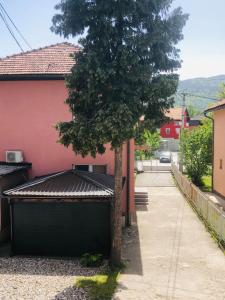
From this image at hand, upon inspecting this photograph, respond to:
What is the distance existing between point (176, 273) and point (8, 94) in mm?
10963

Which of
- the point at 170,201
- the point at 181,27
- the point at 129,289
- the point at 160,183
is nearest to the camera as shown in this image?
the point at 129,289

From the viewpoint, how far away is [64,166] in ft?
56.3

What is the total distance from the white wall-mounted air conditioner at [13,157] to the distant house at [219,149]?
37.6ft

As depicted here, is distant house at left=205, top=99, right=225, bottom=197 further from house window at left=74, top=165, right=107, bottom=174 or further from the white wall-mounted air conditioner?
the white wall-mounted air conditioner

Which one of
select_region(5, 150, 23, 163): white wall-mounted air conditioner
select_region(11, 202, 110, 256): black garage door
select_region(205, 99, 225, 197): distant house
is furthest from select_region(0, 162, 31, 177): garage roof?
select_region(205, 99, 225, 197): distant house

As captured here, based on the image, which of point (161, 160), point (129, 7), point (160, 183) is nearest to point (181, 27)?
point (129, 7)

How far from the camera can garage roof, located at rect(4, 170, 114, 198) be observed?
12633 mm

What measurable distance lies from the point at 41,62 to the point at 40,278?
10524mm

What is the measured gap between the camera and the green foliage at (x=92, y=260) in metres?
12.0

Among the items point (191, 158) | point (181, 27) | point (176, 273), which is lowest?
point (176, 273)

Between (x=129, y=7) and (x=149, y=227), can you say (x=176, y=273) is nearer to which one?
(x=149, y=227)

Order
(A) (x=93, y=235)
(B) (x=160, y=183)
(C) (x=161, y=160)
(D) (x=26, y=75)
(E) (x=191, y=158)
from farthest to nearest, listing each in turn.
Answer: (C) (x=161, y=160)
(B) (x=160, y=183)
(E) (x=191, y=158)
(D) (x=26, y=75)
(A) (x=93, y=235)

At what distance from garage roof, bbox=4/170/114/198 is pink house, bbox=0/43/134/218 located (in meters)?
2.62

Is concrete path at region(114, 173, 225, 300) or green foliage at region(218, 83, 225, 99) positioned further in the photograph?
green foliage at region(218, 83, 225, 99)
